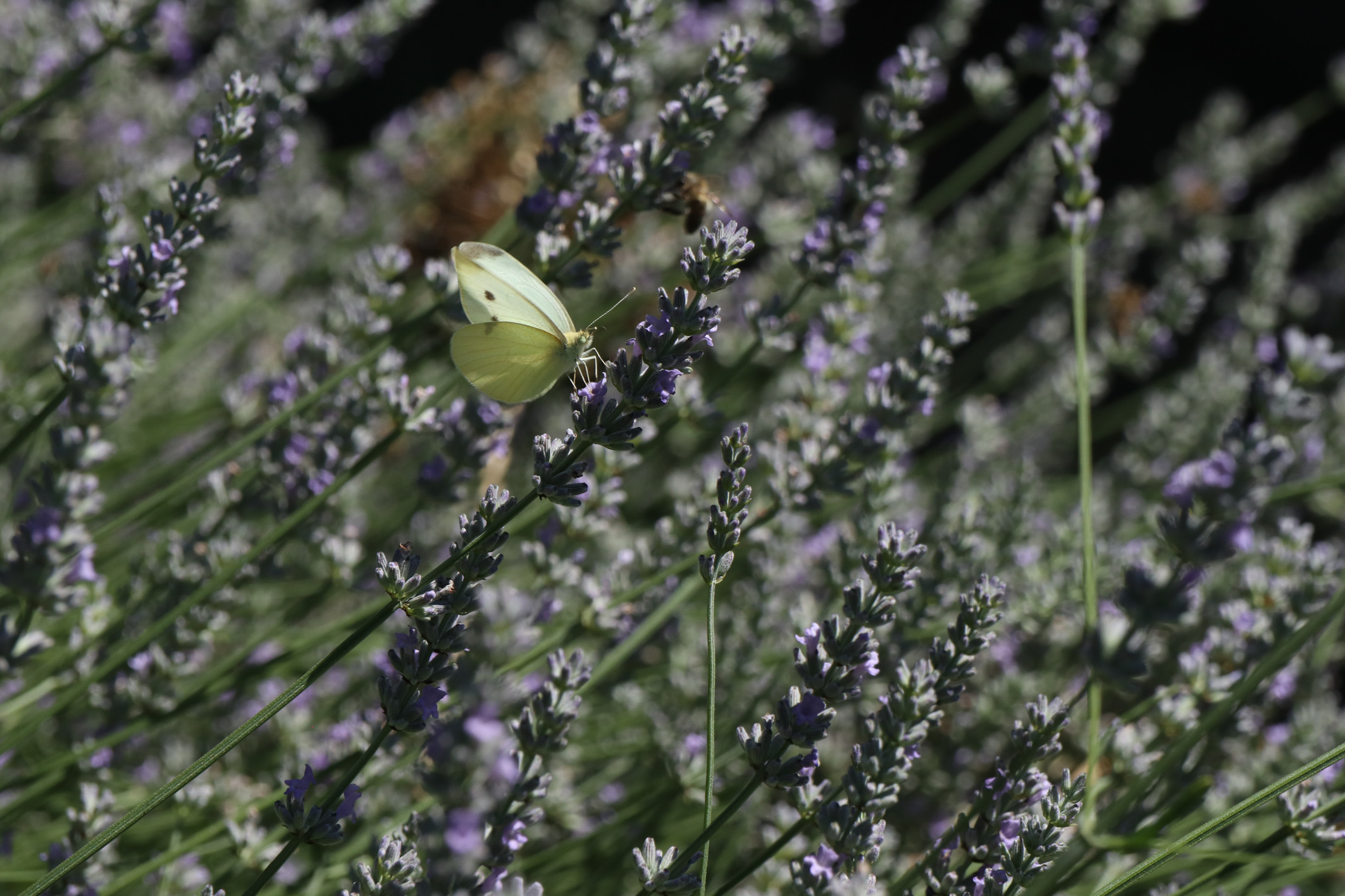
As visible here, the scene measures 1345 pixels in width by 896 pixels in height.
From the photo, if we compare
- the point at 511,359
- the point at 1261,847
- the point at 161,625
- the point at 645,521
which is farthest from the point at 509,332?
the point at 645,521

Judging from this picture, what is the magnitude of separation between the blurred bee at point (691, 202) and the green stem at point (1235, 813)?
661 millimetres

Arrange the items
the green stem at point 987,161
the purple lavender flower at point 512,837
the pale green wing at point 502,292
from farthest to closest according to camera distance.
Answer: the green stem at point 987,161 → the pale green wing at point 502,292 → the purple lavender flower at point 512,837

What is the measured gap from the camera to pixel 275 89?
109 centimetres

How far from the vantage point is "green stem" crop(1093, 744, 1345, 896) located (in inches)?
25.9

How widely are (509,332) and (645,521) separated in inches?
37.2

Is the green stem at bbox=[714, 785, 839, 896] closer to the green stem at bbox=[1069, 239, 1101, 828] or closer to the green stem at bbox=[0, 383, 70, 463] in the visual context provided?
the green stem at bbox=[1069, 239, 1101, 828]

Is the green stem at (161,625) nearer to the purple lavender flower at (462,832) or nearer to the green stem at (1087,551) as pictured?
the purple lavender flower at (462,832)

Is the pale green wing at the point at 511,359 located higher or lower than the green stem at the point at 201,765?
higher

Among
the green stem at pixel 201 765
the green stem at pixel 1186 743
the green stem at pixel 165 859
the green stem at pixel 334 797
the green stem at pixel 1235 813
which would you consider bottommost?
the green stem at pixel 1235 813

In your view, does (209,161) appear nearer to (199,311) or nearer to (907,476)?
(199,311)

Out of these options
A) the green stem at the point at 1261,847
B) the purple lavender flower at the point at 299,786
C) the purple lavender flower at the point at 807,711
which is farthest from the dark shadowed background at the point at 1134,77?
the purple lavender flower at the point at 299,786

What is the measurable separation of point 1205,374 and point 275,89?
58.4 inches

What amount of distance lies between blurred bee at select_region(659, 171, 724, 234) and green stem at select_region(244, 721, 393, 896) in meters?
0.57

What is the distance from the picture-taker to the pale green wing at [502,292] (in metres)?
0.81
